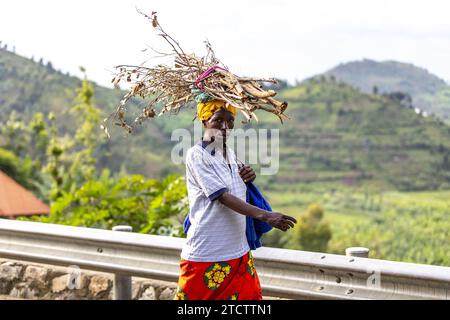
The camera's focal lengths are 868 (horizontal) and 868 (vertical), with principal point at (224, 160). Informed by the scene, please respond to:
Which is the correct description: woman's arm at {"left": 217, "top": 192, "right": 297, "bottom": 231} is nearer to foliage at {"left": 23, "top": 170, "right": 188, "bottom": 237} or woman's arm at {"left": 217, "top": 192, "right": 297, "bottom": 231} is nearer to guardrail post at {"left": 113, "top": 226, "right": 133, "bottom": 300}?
guardrail post at {"left": 113, "top": 226, "right": 133, "bottom": 300}

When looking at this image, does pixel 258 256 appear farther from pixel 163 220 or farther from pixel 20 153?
pixel 20 153

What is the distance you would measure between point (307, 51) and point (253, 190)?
301 feet

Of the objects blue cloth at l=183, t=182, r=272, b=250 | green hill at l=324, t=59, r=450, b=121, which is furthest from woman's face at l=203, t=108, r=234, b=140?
green hill at l=324, t=59, r=450, b=121

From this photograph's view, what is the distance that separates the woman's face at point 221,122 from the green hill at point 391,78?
220 ft

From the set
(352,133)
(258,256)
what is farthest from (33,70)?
(258,256)

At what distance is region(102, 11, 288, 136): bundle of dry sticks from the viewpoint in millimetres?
4180

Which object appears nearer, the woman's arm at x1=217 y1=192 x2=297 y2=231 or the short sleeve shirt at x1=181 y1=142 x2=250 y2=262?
the woman's arm at x1=217 y1=192 x2=297 y2=231

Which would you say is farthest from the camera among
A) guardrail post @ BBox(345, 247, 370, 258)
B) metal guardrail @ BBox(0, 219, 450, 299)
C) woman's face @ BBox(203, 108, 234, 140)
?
guardrail post @ BBox(345, 247, 370, 258)

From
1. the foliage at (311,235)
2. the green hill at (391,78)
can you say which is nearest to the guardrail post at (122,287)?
the foliage at (311,235)

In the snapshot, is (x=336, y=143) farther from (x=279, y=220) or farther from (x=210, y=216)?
(x=279, y=220)

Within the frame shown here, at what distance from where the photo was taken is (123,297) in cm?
575

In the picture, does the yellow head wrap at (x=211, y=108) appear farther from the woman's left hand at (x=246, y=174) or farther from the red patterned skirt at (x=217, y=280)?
the red patterned skirt at (x=217, y=280)

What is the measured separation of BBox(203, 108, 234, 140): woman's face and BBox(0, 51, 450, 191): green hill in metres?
58.1

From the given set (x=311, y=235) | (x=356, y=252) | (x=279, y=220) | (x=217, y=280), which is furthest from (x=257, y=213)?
(x=311, y=235)
